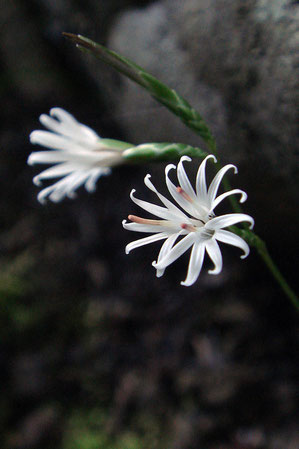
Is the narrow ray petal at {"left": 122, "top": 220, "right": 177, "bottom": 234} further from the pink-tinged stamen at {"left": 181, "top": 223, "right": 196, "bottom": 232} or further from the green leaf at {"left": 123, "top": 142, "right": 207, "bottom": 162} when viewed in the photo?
the green leaf at {"left": 123, "top": 142, "right": 207, "bottom": 162}

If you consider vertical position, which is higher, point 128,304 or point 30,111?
point 30,111

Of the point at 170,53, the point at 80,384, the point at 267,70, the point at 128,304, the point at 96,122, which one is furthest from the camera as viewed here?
the point at 96,122

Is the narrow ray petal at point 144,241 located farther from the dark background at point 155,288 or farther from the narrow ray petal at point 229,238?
the dark background at point 155,288

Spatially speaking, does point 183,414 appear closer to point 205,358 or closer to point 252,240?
point 205,358

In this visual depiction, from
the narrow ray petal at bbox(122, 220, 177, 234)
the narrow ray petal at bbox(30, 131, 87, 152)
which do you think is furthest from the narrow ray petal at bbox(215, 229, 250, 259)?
the narrow ray petal at bbox(30, 131, 87, 152)

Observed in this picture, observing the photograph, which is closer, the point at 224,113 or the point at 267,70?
the point at 267,70

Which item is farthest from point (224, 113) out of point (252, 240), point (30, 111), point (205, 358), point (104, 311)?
point (30, 111)
